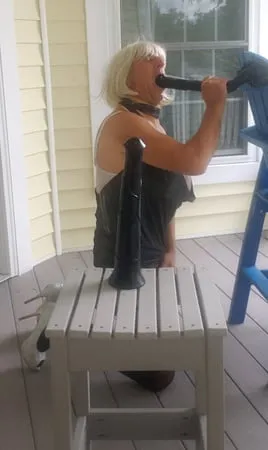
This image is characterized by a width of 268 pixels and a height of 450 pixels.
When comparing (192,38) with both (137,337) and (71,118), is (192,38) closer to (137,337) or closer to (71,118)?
(71,118)

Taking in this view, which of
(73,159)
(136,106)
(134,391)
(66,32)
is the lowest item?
(134,391)

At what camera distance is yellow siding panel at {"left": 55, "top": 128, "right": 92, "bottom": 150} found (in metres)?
3.64

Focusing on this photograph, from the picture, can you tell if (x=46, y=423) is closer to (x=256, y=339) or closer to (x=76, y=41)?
(x=256, y=339)

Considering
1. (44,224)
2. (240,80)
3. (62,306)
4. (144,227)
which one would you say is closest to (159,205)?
(144,227)

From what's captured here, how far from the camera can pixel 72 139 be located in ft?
12.0

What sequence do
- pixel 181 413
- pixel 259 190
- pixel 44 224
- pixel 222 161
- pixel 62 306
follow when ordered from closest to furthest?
1. pixel 62 306
2. pixel 181 413
3. pixel 259 190
4. pixel 44 224
5. pixel 222 161

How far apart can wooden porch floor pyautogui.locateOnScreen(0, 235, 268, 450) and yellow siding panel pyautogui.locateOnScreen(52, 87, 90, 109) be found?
1078mm

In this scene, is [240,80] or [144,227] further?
[144,227]

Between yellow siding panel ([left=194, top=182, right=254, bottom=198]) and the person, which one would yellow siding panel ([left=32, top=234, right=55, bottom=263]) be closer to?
yellow siding panel ([left=194, top=182, right=254, bottom=198])

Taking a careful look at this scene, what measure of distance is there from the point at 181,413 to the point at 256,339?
81 centimetres

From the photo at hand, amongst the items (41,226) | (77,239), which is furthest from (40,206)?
(77,239)

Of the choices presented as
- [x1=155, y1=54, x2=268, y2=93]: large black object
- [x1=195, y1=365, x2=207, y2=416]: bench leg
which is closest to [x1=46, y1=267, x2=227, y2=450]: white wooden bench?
[x1=195, y1=365, x2=207, y2=416]: bench leg

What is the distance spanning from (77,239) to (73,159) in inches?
18.7

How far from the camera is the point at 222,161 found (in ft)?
12.8
